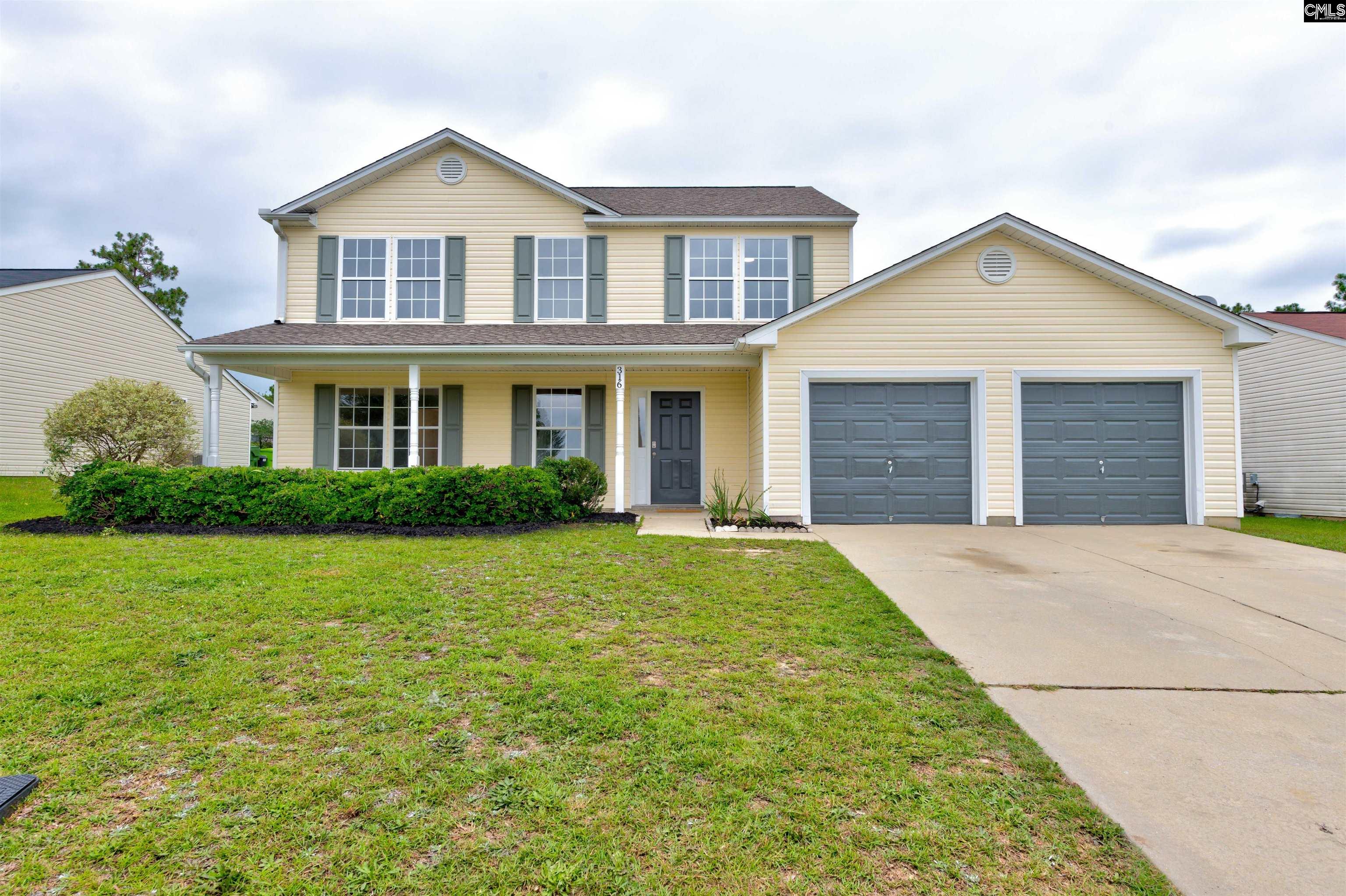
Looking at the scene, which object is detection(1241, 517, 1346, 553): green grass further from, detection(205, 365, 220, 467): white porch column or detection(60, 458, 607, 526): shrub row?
detection(205, 365, 220, 467): white porch column

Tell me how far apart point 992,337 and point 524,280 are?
875 cm

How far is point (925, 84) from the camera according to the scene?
14.4 metres

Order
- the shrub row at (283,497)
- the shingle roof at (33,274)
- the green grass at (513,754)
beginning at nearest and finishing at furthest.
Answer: the green grass at (513,754), the shrub row at (283,497), the shingle roof at (33,274)

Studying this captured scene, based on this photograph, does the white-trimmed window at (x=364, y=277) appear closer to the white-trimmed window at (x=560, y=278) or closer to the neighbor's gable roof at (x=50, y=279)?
the white-trimmed window at (x=560, y=278)

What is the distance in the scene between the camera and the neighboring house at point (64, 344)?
48.7 feet

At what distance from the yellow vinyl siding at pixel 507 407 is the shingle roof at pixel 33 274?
10879 mm

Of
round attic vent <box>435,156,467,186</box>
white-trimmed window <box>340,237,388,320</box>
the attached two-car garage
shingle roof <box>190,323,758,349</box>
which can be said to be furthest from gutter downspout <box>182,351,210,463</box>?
the attached two-car garage

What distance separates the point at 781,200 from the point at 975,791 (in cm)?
1244

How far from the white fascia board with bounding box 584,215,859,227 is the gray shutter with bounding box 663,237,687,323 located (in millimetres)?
379

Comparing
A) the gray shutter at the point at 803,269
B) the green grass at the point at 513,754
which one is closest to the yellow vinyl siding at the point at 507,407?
the gray shutter at the point at 803,269

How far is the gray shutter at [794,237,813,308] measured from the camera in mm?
11844

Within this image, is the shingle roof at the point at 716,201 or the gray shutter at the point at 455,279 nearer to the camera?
the gray shutter at the point at 455,279

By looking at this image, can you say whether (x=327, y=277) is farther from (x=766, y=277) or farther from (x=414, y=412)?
(x=766, y=277)

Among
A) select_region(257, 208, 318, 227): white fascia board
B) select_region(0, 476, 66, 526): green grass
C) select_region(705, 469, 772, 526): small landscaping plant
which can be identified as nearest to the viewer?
select_region(705, 469, 772, 526): small landscaping plant
